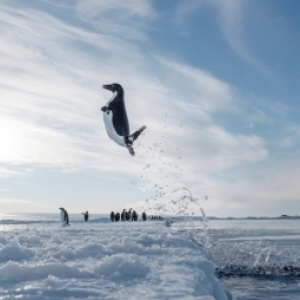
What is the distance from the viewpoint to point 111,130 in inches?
381

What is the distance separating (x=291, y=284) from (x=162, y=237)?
125 inches

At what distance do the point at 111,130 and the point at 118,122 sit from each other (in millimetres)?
554

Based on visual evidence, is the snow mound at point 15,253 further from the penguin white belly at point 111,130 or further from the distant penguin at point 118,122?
the penguin white belly at point 111,130

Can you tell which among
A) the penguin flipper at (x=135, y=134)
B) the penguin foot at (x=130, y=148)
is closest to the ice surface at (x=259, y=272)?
the penguin foot at (x=130, y=148)

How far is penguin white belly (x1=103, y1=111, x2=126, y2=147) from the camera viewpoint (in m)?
9.25

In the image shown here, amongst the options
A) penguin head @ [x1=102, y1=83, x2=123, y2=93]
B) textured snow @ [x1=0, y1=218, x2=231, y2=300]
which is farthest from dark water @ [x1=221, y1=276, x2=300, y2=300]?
penguin head @ [x1=102, y1=83, x2=123, y2=93]

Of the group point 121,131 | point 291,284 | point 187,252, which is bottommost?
point 291,284

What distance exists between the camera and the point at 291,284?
33.3 ft

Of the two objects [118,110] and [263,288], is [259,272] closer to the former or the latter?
[263,288]

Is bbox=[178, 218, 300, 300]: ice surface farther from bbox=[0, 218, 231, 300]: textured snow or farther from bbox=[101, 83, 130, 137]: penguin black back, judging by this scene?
bbox=[101, 83, 130, 137]: penguin black back

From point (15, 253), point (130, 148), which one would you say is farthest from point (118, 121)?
point (15, 253)

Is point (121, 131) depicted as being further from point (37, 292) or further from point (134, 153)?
point (37, 292)

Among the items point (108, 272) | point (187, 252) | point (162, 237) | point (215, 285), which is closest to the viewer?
point (108, 272)

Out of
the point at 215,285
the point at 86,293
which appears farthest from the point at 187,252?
the point at 86,293
